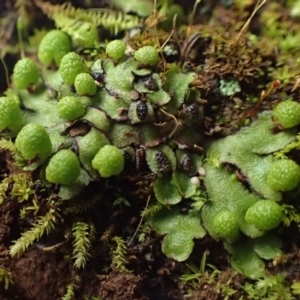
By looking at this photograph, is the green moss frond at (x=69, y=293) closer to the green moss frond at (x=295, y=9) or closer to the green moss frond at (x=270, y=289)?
the green moss frond at (x=270, y=289)

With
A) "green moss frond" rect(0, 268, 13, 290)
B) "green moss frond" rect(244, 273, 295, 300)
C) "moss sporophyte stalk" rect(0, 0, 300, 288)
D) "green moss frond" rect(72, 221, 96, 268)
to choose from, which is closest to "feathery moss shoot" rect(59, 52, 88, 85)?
"moss sporophyte stalk" rect(0, 0, 300, 288)

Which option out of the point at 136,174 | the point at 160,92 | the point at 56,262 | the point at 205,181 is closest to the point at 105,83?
the point at 160,92

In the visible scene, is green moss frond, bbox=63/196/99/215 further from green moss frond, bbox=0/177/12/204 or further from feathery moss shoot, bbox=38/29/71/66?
feathery moss shoot, bbox=38/29/71/66

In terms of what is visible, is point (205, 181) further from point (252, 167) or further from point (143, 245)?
point (143, 245)

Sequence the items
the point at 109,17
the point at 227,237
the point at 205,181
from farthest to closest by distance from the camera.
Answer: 1. the point at 109,17
2. the point at 205,181
3. the point at 227,237

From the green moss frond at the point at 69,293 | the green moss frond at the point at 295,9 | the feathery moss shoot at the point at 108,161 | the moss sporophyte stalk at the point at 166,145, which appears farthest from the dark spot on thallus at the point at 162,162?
the green moss frond at the point at 295,9

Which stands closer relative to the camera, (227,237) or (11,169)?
(227,237)

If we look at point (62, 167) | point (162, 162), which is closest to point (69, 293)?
point (62, 167)
